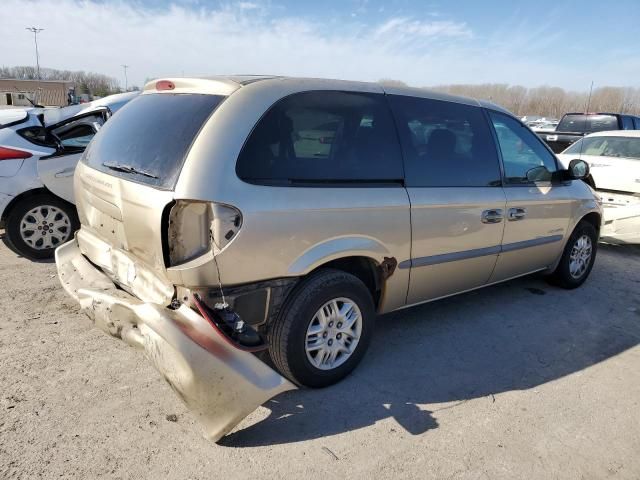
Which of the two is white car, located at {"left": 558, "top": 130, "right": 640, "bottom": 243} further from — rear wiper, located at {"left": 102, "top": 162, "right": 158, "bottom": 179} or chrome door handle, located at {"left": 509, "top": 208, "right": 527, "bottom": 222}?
rear wiper, located at {"left": 102, "top": 162, "right": 158, "bottom": 179}

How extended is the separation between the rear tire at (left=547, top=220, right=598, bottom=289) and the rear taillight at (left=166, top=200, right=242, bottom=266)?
370 cm

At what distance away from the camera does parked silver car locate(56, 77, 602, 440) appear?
91.8 inches

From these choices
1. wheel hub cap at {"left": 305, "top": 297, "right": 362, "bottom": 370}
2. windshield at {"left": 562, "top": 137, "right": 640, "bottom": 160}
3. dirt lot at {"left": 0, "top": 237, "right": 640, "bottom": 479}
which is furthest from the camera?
windshield at {"left": 562, "top": 137, "right": 640, "bottom": 160}

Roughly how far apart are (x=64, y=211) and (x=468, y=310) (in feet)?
14.0

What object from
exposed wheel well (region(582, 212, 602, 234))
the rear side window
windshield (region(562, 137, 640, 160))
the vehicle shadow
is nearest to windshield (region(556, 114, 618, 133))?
windshield (region(562, 137, 640, 160))

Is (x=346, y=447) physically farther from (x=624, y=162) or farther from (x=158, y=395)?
(x=624, y=162)

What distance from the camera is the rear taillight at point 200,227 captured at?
7.59 ft

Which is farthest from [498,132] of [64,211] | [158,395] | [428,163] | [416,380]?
[64,211]

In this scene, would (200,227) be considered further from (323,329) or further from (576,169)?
(576,169)

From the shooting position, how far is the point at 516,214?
385 centimetres

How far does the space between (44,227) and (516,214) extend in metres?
4.67

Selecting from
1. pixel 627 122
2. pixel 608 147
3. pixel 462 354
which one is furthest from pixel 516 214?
pixel 627 122

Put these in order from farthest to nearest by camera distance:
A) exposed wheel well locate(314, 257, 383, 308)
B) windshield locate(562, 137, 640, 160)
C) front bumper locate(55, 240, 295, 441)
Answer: windshield locate(562, 137, 640, 160) < exposed wheel well locate(314, 257, 383, 308) < front bumper locate(55, 240, 295, 441)

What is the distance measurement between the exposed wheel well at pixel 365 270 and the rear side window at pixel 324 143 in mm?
510
